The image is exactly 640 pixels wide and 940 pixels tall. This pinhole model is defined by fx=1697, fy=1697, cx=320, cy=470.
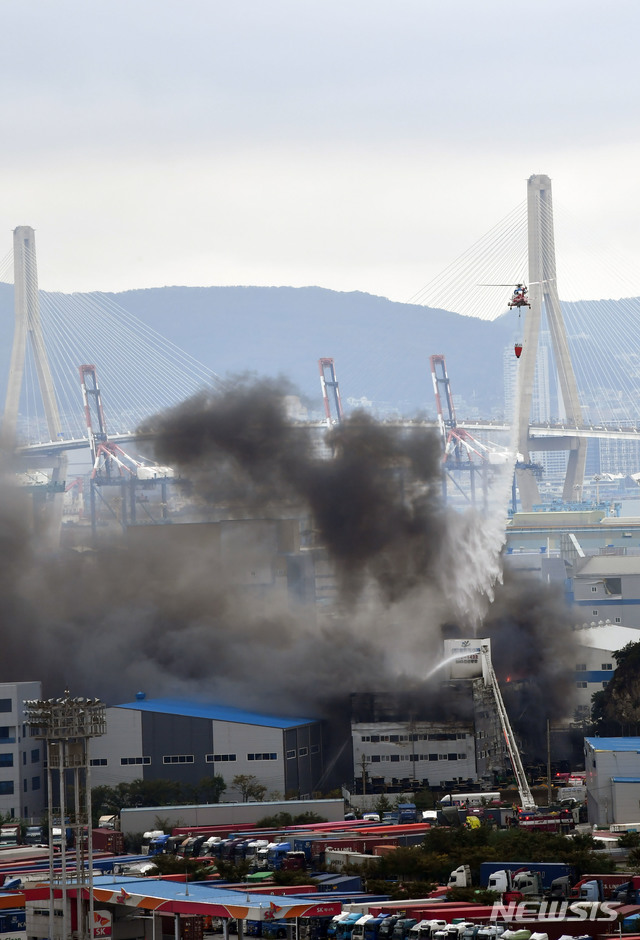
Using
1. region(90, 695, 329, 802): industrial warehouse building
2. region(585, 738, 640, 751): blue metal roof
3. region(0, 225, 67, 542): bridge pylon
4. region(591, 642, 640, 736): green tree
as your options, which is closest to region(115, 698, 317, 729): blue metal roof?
region(90, 695, 329, 802): industrial warehouse building

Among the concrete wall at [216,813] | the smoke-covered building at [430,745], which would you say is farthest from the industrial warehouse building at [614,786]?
the concrete wall at [216,813]

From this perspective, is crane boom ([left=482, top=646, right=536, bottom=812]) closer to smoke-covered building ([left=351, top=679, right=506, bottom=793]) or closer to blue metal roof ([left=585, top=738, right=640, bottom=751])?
smoke-covered building ([left=351, top=679, right=506, bottom=793])

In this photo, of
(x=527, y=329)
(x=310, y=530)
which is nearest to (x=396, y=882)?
(x=310, y=530)

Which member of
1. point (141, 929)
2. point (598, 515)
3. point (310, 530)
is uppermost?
point (598, 515)

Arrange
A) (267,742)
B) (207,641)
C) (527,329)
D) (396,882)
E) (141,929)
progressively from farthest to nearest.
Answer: (527,329), (207,641), (267,742), (396,882), (141,929)

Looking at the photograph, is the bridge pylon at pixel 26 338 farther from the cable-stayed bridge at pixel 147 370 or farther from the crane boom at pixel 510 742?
the crane boom at pixel 510 742

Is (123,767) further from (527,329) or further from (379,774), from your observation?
(527,329)

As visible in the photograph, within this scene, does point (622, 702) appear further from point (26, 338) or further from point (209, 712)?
point (26, 338)
